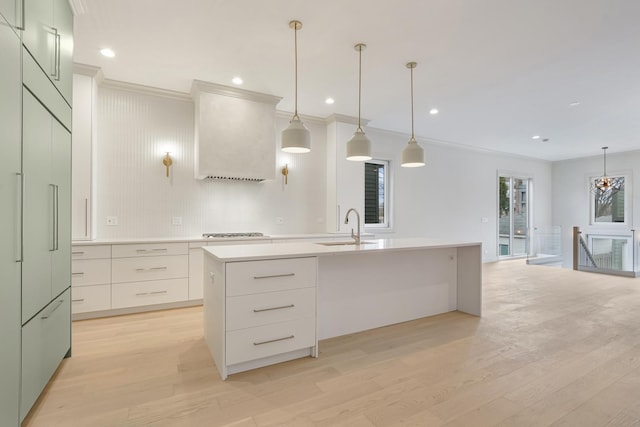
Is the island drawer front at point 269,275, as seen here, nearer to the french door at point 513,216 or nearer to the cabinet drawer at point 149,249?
the cabinet drawer at point 149,249

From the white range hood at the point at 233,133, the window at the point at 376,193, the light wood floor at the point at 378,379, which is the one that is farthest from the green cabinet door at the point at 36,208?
the window at the point at 376,193

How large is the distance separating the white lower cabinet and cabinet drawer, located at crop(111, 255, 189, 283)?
1.50 meters

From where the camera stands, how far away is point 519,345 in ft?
8.76

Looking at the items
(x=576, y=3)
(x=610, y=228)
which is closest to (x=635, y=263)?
(x=610, y=228)

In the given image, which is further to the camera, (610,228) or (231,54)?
(610,228)

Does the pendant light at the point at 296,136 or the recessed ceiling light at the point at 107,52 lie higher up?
the recessed ceiling light at the point at 107,52

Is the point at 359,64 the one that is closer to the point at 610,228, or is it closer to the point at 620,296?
the point at 620,296

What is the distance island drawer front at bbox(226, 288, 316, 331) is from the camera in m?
2.13

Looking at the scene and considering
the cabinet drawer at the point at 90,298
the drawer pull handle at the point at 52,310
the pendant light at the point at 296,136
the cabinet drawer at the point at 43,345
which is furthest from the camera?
the cabinet drawer at the point at 90,298

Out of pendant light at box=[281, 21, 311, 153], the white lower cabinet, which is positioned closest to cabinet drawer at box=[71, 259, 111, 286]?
the white lower cabinet

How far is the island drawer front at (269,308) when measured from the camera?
2.13m

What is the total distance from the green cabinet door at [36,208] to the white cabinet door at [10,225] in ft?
0.34

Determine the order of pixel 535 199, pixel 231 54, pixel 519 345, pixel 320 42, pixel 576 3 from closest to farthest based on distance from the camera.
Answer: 1. pixel 576 3
2. pixel 519 345
3. pixel 320 42
4. pixel 231 54
5. pixel 535 199

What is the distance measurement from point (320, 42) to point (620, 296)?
530 centimetres
